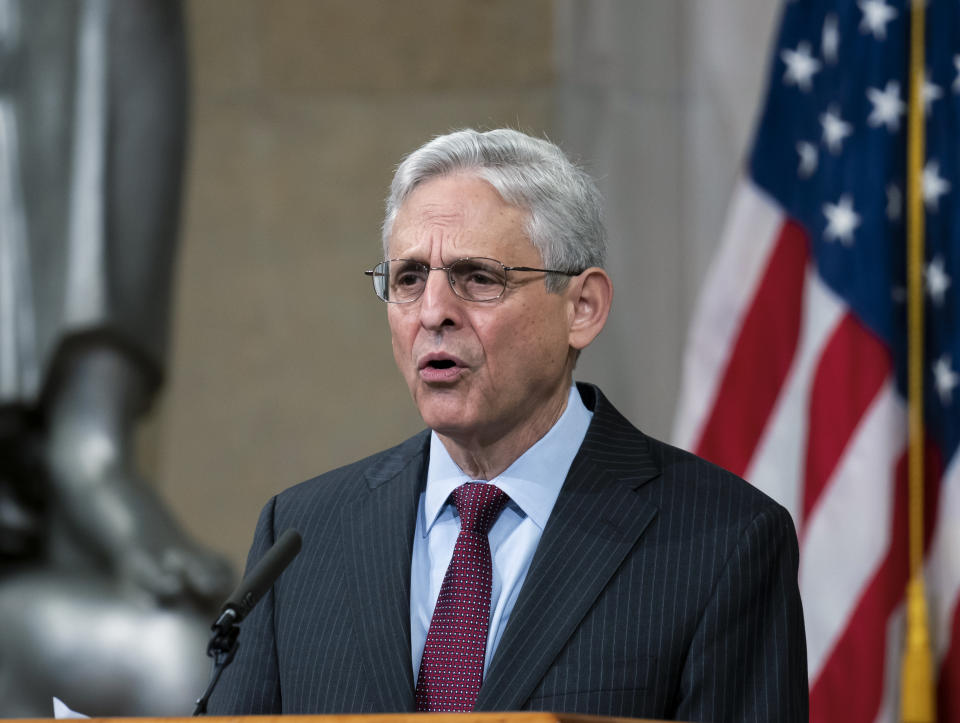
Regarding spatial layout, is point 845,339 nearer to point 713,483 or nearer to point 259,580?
point 713,483

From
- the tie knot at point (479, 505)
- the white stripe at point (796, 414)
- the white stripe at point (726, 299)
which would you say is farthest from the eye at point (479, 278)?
the white stripe at point (726, 299)

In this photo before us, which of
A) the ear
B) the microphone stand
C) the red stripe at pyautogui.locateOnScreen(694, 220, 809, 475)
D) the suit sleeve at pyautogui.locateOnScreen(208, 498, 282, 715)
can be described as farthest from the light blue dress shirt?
the red stripe at pyautogui.locateOnScreen(694, 220, 809, 475)

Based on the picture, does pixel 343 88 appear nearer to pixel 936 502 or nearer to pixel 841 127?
pixel 841 127

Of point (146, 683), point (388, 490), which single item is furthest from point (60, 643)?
point (388, 490)

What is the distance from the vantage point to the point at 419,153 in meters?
2.01

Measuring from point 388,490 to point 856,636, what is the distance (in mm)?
2144

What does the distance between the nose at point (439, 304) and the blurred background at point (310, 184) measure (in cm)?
318

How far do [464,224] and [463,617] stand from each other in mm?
559

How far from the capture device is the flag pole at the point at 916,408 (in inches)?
142

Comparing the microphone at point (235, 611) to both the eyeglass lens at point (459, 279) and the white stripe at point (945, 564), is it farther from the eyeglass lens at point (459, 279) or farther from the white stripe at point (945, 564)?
the white stripe at point (945, 564)

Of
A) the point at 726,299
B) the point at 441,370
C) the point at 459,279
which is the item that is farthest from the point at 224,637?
the point at 726,299

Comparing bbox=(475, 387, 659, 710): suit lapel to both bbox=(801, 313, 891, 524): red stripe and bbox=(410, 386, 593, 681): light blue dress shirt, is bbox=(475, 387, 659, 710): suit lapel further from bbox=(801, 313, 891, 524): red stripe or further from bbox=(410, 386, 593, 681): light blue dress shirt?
bbox=(801, 313, 891, 524): red stripe

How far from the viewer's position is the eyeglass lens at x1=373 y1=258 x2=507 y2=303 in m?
1.93

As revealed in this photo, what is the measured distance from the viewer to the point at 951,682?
368cm
